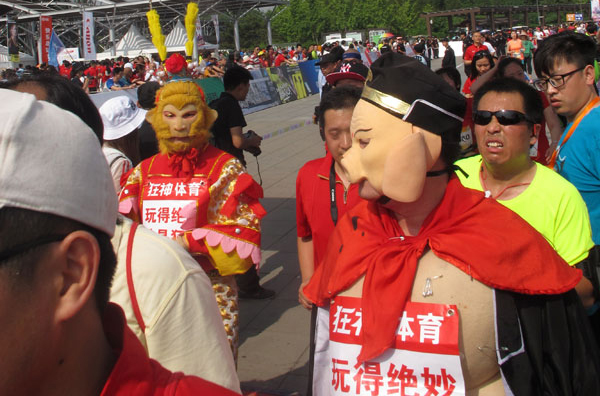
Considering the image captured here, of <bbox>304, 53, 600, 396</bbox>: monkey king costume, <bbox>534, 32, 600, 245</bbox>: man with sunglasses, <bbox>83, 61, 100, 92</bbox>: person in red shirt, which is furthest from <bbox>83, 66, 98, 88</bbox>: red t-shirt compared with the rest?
<bbox>304, 53, 600, 396</bbox>: monkey king costume

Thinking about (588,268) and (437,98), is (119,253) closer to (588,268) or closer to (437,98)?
(437,98)

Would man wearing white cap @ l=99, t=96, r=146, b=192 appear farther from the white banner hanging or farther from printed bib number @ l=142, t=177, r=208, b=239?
the white banner hanging

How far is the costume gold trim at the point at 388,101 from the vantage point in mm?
1812

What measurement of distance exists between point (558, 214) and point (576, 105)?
1.22 m

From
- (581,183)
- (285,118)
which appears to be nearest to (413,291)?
(581,183)

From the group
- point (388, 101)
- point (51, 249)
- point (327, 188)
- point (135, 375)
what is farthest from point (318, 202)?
point (51, 249)

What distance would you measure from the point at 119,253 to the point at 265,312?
3515mm

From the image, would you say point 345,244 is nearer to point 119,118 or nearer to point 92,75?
point 119,118

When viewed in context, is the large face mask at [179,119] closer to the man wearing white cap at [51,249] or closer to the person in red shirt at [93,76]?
the man wearing white cap at [51,249]

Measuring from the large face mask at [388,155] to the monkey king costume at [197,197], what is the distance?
153cm

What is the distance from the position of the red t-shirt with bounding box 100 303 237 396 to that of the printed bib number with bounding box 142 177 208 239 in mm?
2117

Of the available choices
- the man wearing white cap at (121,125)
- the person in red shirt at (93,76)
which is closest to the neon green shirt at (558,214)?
the man wearing white cap at (121,125)

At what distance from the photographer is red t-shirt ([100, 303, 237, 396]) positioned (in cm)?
111

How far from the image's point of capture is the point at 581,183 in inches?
119
